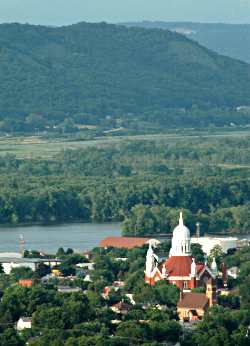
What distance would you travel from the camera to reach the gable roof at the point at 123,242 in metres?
70.3

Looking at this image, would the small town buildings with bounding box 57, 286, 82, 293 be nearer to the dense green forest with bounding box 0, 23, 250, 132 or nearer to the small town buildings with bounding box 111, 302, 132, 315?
the small town buildings with bounding box 111, 302, 132, 315

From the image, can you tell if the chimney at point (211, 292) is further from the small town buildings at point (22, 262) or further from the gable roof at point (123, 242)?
the gable roof at point (123, 242)

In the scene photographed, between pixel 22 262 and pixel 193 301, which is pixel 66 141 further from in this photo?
pixel 193 301

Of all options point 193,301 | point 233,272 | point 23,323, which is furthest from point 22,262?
point 23,323

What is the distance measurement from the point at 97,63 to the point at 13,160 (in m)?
77.8

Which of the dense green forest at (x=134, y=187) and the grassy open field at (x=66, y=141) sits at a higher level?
the dense green forest at (x=134, y=187)

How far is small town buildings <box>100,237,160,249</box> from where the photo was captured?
70.0 m

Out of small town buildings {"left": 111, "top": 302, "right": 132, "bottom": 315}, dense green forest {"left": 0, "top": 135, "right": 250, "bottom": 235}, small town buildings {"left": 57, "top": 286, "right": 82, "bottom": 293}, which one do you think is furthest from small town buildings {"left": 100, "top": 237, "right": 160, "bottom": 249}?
small town buildings {"left": 111, "top": 302, "right": 132, "bottom": 315}

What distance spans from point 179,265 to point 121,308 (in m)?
5.75

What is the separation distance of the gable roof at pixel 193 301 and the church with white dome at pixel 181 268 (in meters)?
1.36

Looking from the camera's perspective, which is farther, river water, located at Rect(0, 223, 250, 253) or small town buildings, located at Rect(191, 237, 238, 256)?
river water, located at Rect(0, 223, 250, 253)

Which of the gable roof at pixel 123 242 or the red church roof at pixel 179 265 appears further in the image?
the gable roof at pixel 123 242

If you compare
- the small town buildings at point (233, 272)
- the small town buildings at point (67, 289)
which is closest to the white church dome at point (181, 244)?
the small town buildings at point (233, 272)

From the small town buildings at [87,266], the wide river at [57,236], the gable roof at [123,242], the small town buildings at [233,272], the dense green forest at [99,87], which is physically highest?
the small town buildings at [233,272]
